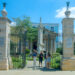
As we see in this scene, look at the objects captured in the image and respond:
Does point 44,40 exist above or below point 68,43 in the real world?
above

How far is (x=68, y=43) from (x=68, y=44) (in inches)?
2.9

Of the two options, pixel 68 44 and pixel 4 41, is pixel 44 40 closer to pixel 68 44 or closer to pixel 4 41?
pixel 68 44

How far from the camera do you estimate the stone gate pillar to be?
798 centimetres

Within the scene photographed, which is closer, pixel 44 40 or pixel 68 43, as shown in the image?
pixel 68 43

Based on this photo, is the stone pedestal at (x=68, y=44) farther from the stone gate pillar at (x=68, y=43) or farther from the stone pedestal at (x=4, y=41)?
the stone pedestal at (x=4, y=41)

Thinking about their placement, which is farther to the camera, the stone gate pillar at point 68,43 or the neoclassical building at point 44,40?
the neoclassical building at point 44,40

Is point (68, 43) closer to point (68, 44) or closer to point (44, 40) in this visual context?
point (68, 44)

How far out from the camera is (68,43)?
8078 mm

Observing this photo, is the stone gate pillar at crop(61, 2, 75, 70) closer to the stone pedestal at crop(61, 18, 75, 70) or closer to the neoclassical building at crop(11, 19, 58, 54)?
the stone pedestal at crop(61, 18, 75, 70)

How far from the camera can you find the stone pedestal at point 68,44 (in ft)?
26.2

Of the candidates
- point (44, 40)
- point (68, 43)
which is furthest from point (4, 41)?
point (44, 40)

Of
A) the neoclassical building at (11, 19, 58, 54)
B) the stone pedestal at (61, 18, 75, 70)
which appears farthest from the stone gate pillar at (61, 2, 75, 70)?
the neoclassical building at (11, 19, 58, 54)

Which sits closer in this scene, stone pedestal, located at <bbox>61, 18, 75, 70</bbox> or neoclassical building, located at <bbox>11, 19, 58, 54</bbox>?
stone pedestal, located at <bbox>61, 18, 75, 70</bbox>

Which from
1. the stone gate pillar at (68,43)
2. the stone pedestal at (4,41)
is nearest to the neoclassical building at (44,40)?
the stone gate pillar at (68,43)
